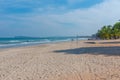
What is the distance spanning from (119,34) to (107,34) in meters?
4.49

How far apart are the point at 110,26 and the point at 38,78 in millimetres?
81060

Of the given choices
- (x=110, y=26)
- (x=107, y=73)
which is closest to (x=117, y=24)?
A: (x=110, y=26)

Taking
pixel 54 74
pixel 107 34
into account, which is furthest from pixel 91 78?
pixel 107 34

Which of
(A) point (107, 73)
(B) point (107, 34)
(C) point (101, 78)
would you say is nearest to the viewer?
(C) point (101, 78)

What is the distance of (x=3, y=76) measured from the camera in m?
10.9

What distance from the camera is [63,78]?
9820 mm

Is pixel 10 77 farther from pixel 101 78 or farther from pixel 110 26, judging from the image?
pixel 110 26

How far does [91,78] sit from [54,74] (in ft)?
6.35

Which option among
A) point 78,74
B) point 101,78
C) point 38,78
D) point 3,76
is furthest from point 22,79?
point 101,78

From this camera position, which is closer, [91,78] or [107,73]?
[91,78]

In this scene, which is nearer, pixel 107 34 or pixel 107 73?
pixel 107 73

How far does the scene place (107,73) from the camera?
10.5 metres

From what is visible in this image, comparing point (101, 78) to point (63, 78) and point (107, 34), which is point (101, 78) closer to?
point (63, 78)

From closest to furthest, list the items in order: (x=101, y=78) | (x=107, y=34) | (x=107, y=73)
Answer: (x=101, y=78), (x=107, y=73), (x=107, y=34)
